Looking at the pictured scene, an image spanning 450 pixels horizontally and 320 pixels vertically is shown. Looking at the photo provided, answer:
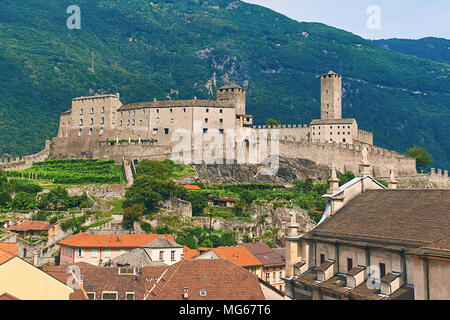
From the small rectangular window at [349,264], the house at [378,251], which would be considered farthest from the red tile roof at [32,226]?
the small rectangular window at [349,264]

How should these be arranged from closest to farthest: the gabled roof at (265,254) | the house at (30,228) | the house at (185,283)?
the house at (185,283) < the gabled roof at (265,254) < the house at (30,228)

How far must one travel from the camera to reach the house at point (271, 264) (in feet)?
189

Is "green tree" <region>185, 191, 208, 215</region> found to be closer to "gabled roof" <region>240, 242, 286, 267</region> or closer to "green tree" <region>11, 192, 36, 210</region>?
"gabled roof" <region>240, 242, 286, 267</region>

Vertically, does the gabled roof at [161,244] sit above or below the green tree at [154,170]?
below

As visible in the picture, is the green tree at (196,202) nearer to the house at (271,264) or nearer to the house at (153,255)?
the house at (271,264)

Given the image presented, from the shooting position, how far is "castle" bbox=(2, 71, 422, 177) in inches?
3831

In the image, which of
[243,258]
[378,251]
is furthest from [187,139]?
[378,251]

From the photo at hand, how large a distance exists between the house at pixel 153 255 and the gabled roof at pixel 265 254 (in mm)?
12005

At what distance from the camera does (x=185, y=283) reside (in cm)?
2573

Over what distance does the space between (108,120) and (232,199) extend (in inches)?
1576

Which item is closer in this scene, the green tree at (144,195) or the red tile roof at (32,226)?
the red tile roof at (32,226)

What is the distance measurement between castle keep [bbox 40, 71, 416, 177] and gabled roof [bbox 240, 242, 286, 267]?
33686 mm
